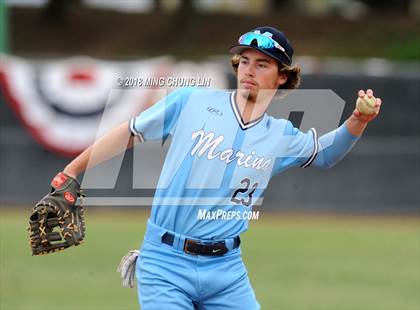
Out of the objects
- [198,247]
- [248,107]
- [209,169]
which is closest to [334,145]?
[248,107]

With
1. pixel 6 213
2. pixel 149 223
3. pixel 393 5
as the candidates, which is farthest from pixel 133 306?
pixel 393 5

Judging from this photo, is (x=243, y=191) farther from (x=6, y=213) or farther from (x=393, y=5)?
(x=393, y=5)

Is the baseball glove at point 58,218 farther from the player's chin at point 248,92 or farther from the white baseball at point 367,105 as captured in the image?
the white baseball at point 367,105

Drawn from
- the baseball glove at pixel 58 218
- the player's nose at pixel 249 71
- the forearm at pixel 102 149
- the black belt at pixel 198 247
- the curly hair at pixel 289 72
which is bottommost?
the black belt at pixel 198 247

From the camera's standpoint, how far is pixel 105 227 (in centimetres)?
1462

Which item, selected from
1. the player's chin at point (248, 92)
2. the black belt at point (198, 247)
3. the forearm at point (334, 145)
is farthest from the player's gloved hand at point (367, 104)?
the black belt at point (198, 247)

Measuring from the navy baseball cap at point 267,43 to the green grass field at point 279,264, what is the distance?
3.93m

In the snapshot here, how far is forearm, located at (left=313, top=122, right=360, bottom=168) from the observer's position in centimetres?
569

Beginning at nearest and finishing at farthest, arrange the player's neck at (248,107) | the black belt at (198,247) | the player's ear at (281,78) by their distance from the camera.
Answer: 1. the black belt at (198,247)
2. the player's neck at (248,107)
3. the player's ear at (281,78)

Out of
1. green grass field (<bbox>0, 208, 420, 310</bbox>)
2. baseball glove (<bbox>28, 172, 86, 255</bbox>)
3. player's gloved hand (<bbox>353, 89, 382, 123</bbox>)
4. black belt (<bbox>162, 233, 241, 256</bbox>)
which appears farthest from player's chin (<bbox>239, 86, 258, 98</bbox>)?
green grass field (<bbox>0, 208, 420, 310</bbox>)

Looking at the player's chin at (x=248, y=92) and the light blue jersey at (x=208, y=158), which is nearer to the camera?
the light blue jersey at (x=208, y=158)

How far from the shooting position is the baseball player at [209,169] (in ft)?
17.2

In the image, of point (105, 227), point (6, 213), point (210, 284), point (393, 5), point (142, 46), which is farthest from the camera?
point (393, 5)

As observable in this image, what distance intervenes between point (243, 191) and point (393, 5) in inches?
1181
